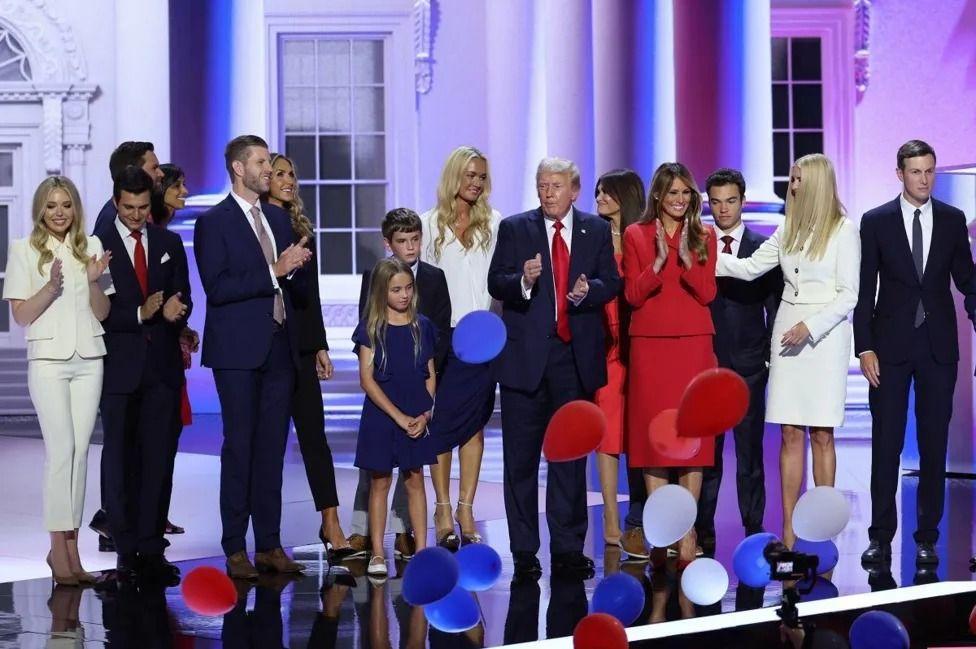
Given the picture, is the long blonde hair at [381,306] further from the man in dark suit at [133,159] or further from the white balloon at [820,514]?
the white balloon at [820,514]

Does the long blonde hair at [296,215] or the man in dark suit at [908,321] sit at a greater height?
the long blonde hair at [296,215]

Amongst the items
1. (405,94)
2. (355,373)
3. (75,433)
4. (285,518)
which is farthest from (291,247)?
(405,94)

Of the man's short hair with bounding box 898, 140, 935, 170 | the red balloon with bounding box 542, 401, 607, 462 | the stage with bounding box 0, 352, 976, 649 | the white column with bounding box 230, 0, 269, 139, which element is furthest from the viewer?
the white column with bounding box 230, 0, 269, 139

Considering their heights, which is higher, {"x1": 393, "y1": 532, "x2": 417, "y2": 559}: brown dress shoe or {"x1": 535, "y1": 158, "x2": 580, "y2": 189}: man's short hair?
{"x1": 535, "y1": 158, "x2": 580, "y2": 189}: man's short hair

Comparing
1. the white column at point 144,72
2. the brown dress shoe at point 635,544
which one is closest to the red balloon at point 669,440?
the brown dress shoe at point 635,544

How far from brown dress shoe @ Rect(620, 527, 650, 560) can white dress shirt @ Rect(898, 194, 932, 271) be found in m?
1.33

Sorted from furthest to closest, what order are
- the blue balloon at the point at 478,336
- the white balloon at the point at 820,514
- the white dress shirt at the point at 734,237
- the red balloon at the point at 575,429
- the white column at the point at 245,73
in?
the white column at the point at 245,73, the white dress shirt at the point at 734,237, the blue balloon at the point at 478,336, the red balloon at the point at 575,429, the white balloon at the point at 820,514

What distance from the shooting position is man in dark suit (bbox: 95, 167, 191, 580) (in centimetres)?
485

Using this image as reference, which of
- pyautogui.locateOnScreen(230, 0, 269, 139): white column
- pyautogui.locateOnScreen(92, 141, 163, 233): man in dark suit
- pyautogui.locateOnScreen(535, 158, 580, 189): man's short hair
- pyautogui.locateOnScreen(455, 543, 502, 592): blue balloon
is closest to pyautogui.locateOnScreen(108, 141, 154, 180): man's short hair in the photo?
pyautogui.locateOnScreen(92, 141, 163, 233): man in dark suit

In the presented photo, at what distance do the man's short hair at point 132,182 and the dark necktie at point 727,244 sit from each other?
2012 mm

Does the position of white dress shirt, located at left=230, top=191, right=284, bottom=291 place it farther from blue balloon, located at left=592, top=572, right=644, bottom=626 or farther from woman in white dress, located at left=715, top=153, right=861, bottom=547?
woman in white dress, located at left=715, top=153, right=861, bottom=547

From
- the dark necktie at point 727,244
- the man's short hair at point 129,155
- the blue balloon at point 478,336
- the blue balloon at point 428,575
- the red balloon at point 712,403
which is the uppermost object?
the man's short hair at point 129,155

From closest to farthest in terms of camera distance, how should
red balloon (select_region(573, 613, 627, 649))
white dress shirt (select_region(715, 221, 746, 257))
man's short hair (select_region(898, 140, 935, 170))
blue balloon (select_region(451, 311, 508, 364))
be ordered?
red balloon (select_region(573, 613, 627, 649)) → blue balloon (select_region(451, 311, 508, 364)) → man's short hair (select_region(898, 140, 935, 170)) → white dress shirt (select_region(715, 221, 746, 257))

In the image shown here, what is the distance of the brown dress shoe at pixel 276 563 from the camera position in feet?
16.0
